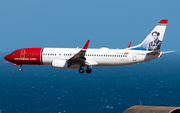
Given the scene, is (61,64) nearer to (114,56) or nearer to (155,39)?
(114,56)

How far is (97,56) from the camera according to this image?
74812 millimetres

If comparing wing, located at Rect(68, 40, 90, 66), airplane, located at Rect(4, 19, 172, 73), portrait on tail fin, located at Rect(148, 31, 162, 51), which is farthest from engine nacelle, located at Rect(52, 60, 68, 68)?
portrait on tail fin, located at Rect(148, 31, 162, 51)

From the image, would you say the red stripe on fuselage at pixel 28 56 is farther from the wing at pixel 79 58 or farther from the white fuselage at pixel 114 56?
the wing at pixel 79 58

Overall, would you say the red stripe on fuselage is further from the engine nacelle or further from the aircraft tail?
the aircraft tail

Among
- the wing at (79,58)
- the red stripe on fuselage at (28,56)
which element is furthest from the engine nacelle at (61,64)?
the red stripe on fuselage at (28,56)

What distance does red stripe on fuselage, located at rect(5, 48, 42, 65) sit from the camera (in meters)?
77.2

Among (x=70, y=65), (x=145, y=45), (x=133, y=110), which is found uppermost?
(x=145, y=45)

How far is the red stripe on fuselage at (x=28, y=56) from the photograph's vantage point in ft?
253

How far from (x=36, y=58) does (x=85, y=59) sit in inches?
509

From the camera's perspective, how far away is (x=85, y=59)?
7438 cm

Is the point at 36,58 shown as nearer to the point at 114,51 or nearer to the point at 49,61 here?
the point at 49,61

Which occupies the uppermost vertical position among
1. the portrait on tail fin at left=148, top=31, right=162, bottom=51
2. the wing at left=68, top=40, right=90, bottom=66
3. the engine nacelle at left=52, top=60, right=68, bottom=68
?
the portrait on tail fin at left=148, top=31, right=162, bottom=51

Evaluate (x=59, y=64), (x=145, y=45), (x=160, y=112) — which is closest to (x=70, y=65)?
(x=59, y=64)

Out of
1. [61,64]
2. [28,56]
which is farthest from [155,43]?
[28,56]
